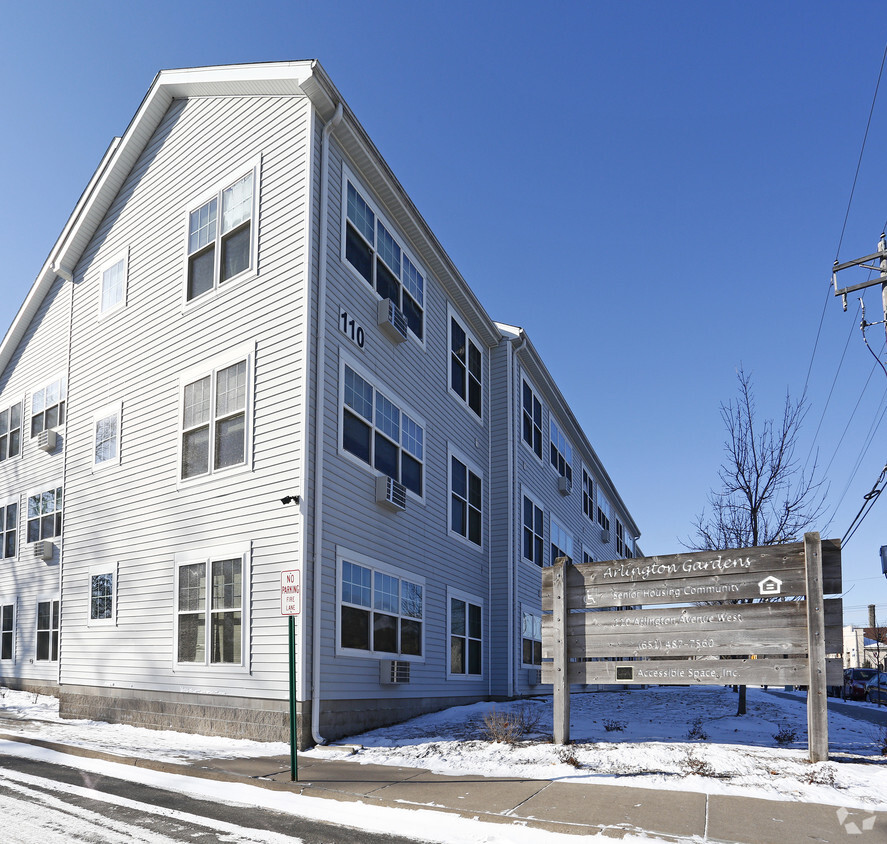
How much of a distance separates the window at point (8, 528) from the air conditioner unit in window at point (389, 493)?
13596 millimetres

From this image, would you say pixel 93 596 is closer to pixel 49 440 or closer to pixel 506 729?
pixel 49 440

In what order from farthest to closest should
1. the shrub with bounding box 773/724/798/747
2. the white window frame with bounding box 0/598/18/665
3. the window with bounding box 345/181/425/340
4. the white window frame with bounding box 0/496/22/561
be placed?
the white window frame with bounding box 0/496/22/561, the white window frame with bounding box 0/598/18/665, the window with bounding box 345/181/425/340, the shrub with bounding box 773/724/798/747

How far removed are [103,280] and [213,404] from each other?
5.95 meters

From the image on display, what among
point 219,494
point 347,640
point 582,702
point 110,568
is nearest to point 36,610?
point 110,568

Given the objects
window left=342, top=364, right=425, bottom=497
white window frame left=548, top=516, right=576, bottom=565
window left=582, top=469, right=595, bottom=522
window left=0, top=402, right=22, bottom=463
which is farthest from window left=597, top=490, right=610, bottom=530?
window left=0, top=402, right=22, bottom=463

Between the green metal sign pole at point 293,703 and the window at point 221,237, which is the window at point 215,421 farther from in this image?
the green metal sign pole at point 293,703

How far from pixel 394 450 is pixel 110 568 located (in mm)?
6013

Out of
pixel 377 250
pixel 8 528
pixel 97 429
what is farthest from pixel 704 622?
pixel 8 528

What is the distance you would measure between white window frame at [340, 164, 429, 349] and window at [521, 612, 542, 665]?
8.58 m

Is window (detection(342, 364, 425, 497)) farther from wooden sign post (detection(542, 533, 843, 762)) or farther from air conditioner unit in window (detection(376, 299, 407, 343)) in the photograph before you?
wooden sign post (detection(542, 533, 843, 762))

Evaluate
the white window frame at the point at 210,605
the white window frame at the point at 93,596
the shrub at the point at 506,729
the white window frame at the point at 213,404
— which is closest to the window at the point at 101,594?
the white window frame at the point at 93,596

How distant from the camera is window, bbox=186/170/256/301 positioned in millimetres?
14284

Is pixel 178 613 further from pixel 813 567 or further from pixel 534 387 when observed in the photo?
pixel 534 387

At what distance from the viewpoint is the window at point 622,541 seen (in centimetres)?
4133
